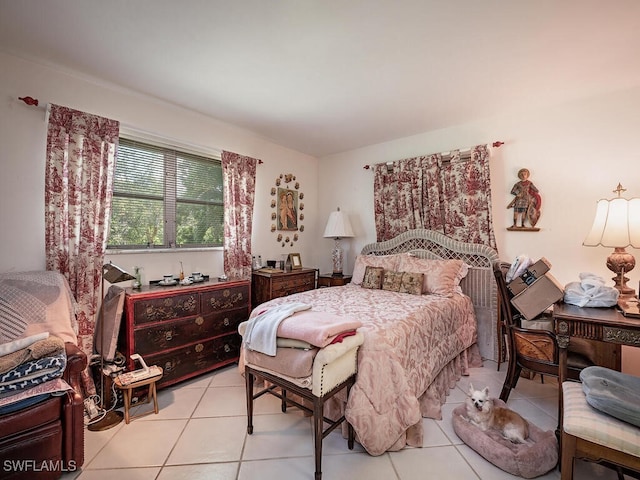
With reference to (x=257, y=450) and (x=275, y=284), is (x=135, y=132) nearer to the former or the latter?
(x=275, y=284)

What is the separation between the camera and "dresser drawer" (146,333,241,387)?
245 centimetres

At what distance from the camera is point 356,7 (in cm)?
163

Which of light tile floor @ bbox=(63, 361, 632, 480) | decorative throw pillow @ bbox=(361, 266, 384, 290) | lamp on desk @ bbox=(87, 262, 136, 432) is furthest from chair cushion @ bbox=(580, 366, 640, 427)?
lamp on desk @ bbox=(87, 262, 136, 432)

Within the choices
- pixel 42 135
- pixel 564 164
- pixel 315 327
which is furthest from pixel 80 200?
pixel 564 164

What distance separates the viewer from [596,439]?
117 cm

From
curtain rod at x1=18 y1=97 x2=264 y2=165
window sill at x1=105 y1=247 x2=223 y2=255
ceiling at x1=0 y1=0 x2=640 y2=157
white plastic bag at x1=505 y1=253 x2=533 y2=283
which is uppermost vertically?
ceiling at x1=0 y1=0 x2=640 y2=157

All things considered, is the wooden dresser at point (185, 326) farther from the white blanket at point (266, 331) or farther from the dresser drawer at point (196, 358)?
the white blanket at point (266, 331)

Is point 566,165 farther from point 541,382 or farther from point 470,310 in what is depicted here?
point 541,382

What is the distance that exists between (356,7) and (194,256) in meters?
2.64

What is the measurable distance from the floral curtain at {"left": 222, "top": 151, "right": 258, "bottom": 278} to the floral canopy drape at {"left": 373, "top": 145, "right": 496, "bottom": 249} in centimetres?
170

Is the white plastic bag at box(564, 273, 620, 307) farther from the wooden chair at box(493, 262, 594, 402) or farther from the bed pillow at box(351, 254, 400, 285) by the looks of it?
the bed pillow at box(351, 254, 400, 285)

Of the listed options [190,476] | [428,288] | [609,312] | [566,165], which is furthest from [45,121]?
[566,165]

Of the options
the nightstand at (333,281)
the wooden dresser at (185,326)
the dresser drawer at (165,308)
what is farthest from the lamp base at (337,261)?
the dresser drawer at (165,308)

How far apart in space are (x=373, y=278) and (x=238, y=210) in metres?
1.74
